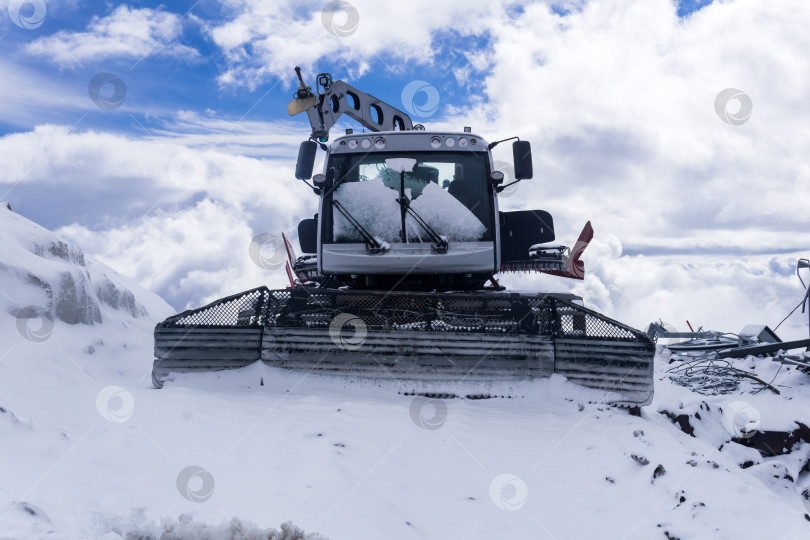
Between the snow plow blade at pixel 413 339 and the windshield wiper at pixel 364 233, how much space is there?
0.73 metres

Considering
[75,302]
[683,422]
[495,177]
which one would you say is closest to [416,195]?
[495,177]

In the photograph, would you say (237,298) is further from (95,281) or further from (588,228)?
(588,228)

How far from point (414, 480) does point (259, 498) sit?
111cm

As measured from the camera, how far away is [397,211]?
6.79m

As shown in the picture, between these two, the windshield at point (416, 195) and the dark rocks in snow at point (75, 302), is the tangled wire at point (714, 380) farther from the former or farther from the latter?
the dark rocks in snow at point (75, 302)

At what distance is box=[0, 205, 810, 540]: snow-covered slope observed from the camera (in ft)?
9.54

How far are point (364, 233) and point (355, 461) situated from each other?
132 inches

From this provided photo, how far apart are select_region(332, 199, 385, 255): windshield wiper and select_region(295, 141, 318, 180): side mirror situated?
0.51 meters

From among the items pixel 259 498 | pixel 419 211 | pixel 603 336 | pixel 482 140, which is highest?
pixel 482 140

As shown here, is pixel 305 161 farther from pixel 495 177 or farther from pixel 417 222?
pixel 495 177

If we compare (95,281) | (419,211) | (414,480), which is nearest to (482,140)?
(419,211)

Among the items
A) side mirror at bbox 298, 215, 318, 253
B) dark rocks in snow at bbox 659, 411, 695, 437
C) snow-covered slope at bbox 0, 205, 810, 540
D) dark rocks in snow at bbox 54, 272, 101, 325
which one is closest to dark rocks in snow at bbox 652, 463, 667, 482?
snow-covered slope at bbox 0, 205, 810, 540

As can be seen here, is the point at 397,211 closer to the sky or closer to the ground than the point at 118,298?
closer to the sky

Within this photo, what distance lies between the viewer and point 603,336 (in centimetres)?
570
